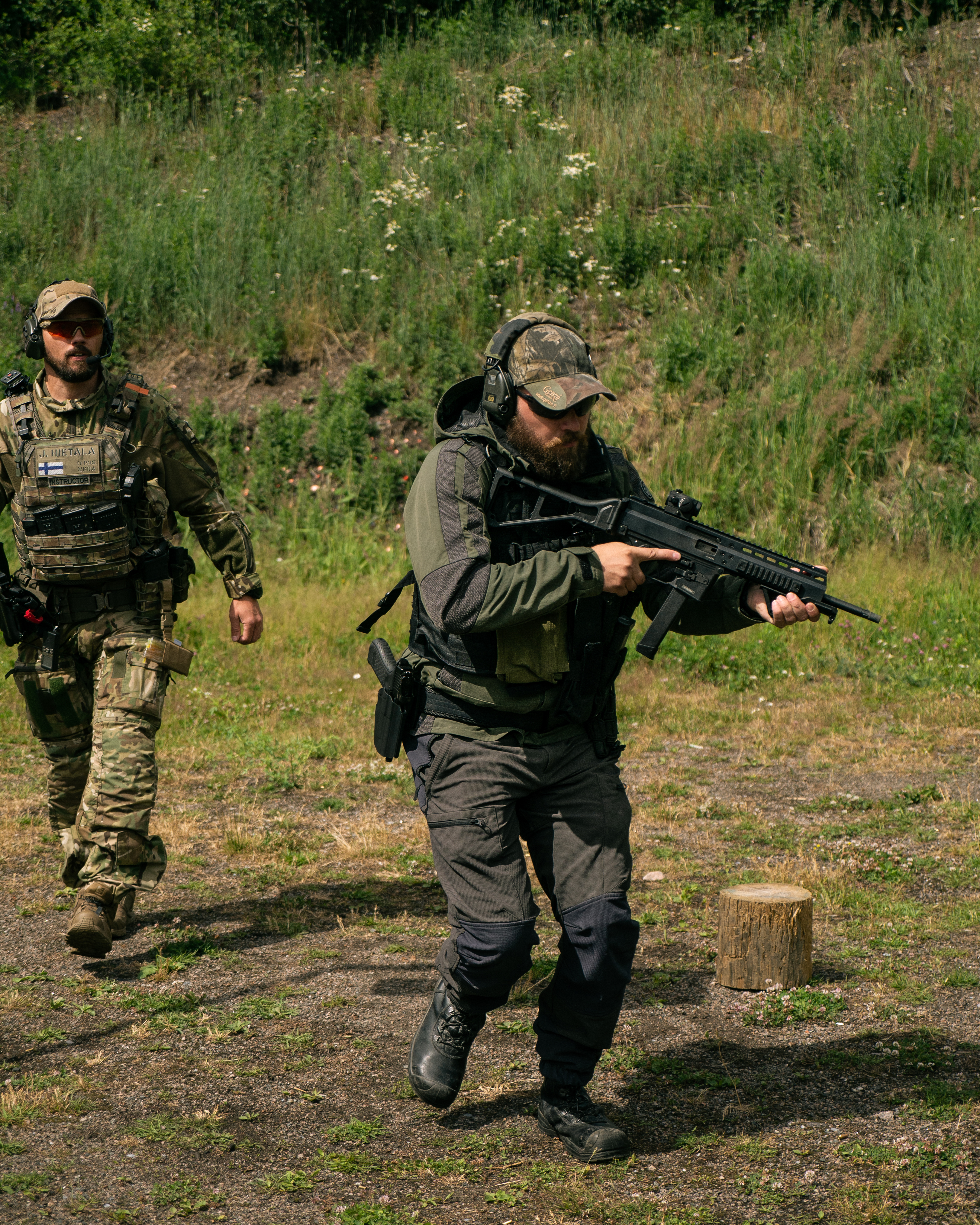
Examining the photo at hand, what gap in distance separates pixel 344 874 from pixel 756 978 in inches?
84.9

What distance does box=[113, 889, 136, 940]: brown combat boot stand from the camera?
4.86 metres

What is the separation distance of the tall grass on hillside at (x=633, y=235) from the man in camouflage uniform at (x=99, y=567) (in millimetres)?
7024

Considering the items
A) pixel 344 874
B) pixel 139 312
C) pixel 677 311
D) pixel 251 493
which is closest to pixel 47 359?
pixel 344 874

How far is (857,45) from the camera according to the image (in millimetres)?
15508

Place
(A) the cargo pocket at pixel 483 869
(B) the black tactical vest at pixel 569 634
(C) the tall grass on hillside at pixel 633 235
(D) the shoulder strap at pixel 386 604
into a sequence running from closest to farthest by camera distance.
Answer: (A) the cargo pocket at pixel 483 869
(B) the black tactical vest at pixel 569 634
(D) the shoulder strap at pixel 386 604
(C) the tall grass on hillside at pixel 633 235

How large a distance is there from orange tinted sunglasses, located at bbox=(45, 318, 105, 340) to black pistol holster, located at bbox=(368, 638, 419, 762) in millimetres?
2031

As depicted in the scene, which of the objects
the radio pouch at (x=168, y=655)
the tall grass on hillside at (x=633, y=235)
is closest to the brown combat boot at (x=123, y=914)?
the radio pouch at (x=168, y=655)

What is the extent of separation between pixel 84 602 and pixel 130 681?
389 millimetres

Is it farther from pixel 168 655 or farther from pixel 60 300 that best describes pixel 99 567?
pixel 60 300

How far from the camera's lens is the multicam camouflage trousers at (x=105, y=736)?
479 centimetres

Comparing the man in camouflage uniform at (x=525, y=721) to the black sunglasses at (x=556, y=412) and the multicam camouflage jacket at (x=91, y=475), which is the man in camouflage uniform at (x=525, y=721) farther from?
the multicam camouflage jacket at (x=91, y=475)

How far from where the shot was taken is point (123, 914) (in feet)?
16.1

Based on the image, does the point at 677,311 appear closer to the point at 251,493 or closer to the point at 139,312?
the point at 251,493

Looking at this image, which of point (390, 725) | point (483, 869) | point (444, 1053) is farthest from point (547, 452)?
point (444, 1053)
